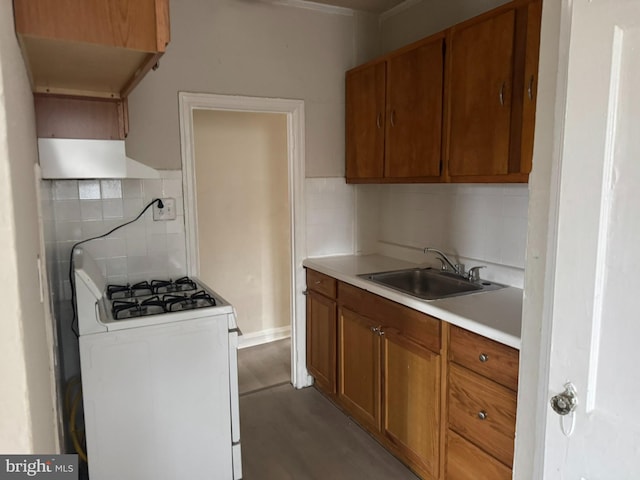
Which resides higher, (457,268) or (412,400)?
(457,268)

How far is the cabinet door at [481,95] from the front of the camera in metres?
1.88

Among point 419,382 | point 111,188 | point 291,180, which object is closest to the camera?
point 419,382

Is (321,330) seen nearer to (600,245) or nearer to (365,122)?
(365,122)

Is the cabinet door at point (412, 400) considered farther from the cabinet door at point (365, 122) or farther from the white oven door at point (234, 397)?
the cabinet door at point (365, 122)

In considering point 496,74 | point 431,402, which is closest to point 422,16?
point 496,74

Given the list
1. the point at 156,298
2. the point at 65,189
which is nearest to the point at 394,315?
the point at 156,298

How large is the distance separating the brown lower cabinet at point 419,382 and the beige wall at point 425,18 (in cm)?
161

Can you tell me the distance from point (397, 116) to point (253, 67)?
947 millimetres

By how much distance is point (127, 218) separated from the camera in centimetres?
248

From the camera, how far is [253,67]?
275 centimetres

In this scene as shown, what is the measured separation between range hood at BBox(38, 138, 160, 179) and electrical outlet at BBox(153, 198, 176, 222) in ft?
1.60

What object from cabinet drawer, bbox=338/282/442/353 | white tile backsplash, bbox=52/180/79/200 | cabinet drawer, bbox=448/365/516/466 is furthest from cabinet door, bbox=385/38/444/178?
white tile backsplash, bbox=52/180/79/200

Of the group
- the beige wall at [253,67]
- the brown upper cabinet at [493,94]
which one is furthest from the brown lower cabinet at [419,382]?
the beige wall at [253,67]

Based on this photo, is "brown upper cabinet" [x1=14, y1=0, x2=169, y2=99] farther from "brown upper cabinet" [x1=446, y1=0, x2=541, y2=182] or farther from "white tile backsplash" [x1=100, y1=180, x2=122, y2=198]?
"brown upper cabinet" [x1=446, y1=0, x2=541, y2=182]
